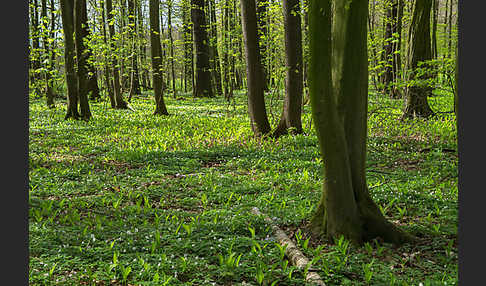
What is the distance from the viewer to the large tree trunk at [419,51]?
10.9 meters

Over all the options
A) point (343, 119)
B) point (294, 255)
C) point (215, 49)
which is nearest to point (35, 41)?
point (215, 49)

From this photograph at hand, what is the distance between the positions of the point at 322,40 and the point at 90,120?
1274cm

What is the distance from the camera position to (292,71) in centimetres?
1066

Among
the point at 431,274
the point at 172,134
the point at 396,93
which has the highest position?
the point at 396,93

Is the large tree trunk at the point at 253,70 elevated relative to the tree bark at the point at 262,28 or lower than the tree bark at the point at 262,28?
lower

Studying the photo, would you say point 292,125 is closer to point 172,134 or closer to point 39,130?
point 172,134

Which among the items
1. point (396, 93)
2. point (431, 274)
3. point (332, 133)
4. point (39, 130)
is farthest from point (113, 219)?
point (396, 93)

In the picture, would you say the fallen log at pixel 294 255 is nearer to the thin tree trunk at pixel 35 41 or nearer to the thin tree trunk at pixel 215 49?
the thin tree trunk at pixel 35 41

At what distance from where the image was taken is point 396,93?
70.4ft

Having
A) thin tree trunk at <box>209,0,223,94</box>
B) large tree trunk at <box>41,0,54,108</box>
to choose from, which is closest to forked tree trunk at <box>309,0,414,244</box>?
large tree trunk at <box>41,0,54,108</box>

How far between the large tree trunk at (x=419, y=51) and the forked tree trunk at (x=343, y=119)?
711 cm

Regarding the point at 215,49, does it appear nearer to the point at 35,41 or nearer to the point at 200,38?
the point at 200,38

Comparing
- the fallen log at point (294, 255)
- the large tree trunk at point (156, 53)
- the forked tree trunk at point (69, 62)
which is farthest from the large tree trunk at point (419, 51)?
the forked tree trunk at point (69, 62)

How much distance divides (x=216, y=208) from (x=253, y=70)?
628cm
